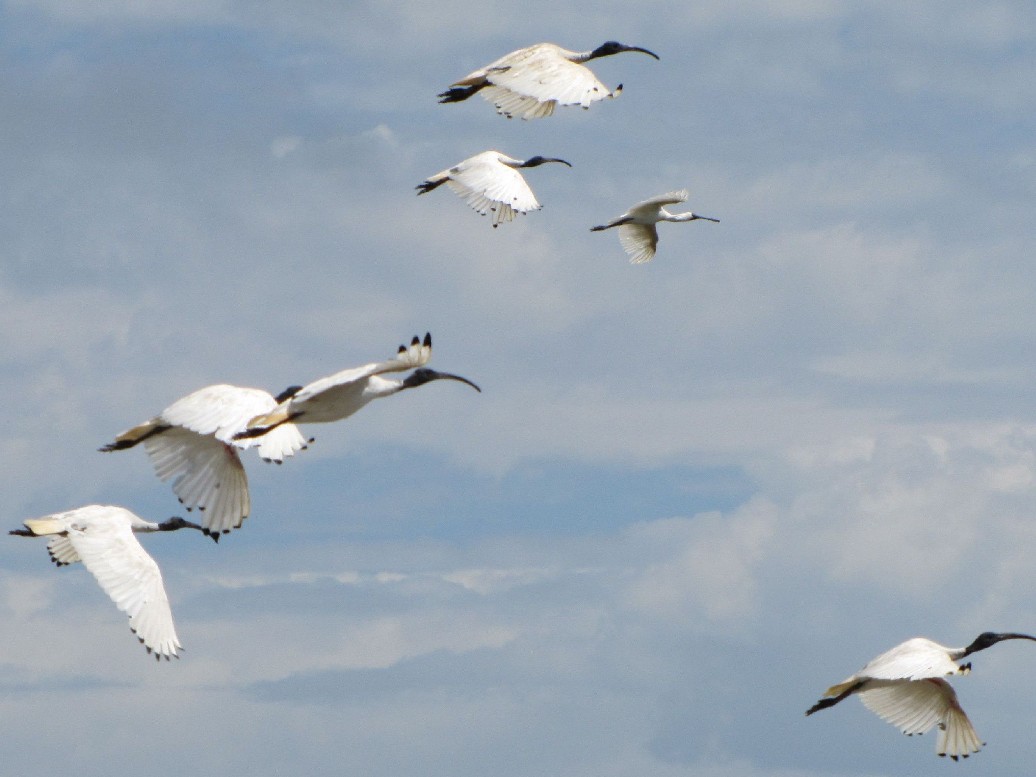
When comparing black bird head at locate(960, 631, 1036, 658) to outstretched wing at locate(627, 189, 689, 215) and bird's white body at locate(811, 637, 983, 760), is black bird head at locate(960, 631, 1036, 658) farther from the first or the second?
outstretched wing at locate(627, 189, 689, 215)

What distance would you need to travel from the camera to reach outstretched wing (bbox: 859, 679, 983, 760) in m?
27.0

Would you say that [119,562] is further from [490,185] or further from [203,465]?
[490,185]

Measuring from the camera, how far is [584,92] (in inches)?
997

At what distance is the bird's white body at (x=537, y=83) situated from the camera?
25375 millimetres

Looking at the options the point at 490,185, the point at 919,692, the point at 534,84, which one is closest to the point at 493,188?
the point at 490,185

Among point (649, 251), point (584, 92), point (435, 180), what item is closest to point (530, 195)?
point (435, 180)

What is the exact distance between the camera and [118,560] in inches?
1003

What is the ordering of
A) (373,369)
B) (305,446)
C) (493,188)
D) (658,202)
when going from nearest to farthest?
1. (373,369)
2. (305,446)
3. (493,188)
4. (658,202)

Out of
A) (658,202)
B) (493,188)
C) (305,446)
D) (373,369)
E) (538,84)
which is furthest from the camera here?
(658,202)

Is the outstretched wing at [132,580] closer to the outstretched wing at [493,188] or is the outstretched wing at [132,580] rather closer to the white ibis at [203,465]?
the white ibis at [203,465]

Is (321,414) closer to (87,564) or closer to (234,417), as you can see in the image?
(234,417)

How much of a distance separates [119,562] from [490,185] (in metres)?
8.02

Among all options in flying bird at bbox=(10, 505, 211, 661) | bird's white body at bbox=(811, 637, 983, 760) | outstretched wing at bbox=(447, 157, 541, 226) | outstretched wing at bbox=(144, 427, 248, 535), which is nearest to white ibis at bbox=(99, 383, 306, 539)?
outstretched wing at bbox=(144, 427, 248, 535)

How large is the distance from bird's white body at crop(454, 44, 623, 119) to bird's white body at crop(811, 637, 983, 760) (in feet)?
27.5
